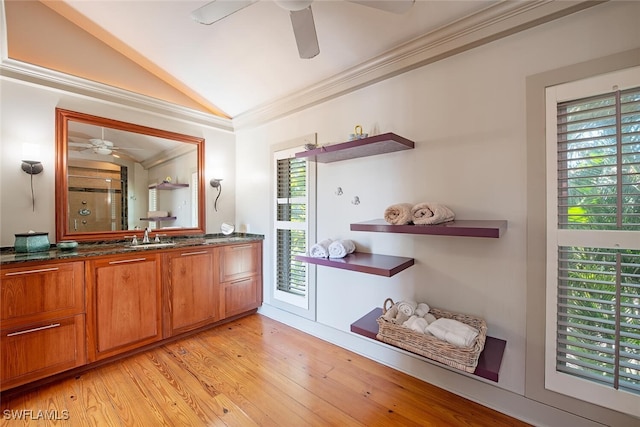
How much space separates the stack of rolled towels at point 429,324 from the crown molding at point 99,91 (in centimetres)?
309

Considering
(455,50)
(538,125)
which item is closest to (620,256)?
(538,125)

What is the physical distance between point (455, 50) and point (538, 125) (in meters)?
0.75

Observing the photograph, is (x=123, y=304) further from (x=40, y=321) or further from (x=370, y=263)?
(x=370, y=263)

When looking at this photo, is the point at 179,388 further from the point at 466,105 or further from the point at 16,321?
the point at 466,105

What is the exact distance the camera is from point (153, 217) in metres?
2.93

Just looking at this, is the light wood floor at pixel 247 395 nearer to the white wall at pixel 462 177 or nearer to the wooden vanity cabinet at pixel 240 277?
the white wall at pixel 462 177

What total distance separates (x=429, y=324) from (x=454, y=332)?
0.17m

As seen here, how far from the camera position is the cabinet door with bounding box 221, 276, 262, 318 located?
293 centimetres

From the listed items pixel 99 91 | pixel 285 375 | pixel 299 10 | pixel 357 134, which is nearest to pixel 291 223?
pixel 357 134

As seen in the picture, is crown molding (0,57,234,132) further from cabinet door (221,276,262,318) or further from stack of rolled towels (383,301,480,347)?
stack of rolled towels (383,301,480,347)

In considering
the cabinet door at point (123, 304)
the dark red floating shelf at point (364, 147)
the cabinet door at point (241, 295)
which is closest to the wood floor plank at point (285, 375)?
the cabinet door at point (241, 295)

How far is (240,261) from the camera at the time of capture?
3064 millimetres

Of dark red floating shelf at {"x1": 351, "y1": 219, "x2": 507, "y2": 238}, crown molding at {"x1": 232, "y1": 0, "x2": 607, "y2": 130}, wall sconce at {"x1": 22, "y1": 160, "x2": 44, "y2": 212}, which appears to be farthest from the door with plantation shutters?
wall sconce at {"x1": 22, "y1": 160, "x2": 44, "y2": 212}

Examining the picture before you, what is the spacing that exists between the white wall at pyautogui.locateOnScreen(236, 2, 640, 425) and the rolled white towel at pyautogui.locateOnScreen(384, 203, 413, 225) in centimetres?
33
